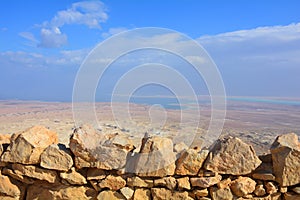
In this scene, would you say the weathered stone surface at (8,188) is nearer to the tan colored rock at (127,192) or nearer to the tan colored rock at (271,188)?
the tan colored rock at (127,192)

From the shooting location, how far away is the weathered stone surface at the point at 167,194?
4.79m

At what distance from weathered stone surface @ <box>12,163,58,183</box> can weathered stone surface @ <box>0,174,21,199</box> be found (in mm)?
338

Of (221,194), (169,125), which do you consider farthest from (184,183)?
(169,125)

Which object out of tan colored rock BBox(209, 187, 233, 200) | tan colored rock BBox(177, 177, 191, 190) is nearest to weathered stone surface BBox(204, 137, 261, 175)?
tan colored rock BBox(209, 187, 233, 200)

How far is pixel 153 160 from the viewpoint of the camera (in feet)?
15.8

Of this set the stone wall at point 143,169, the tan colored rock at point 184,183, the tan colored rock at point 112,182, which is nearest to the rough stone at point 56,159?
the stone wall at point 143,169

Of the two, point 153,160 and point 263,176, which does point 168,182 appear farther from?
point 263,176

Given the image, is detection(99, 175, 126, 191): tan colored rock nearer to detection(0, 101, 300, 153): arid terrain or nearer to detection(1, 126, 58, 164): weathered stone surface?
detection(1, 126, 58, 164): weathered stone surface

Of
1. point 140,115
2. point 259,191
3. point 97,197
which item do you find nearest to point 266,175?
point 259,191

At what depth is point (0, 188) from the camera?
5348 millimetres

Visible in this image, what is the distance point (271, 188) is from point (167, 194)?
158 cm

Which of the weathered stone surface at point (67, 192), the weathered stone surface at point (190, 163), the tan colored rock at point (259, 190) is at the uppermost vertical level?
the weathered stone surface at point (190, 163)

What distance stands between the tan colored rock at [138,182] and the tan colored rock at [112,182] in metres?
0.10

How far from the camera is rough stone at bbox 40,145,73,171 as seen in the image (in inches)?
196
